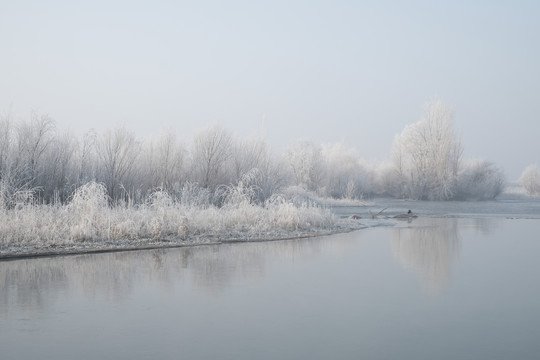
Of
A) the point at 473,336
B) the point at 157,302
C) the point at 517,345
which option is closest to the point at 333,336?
the point at 473,336

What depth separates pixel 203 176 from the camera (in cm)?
2341

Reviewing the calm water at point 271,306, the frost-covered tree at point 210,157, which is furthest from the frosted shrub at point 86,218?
the frost-covered tree at point 210,157

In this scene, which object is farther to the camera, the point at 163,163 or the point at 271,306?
the point at 163,163

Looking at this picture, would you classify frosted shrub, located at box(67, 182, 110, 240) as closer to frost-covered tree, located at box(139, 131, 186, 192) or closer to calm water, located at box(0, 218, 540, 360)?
calm water, located at box(0, 218, 540, 360)

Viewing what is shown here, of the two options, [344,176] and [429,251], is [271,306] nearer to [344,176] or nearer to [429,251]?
[429,251]

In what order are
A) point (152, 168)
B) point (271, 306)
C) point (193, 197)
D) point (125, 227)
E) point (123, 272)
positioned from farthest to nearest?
point (152, 168), point (193, 197), point (125, 227), point (123, 272), point (271, 306)

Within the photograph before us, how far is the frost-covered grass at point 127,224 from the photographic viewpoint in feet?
34.5

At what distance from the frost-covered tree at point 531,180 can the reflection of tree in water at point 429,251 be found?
47.8 metres

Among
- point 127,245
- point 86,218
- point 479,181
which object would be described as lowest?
point 127,245

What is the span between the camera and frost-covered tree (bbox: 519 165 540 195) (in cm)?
5803

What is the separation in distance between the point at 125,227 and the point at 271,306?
253 inches

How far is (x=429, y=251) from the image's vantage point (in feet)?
36.1

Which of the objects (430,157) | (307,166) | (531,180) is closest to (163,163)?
(307,166)

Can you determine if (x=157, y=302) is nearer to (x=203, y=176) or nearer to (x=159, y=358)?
(x=159, y=358)
